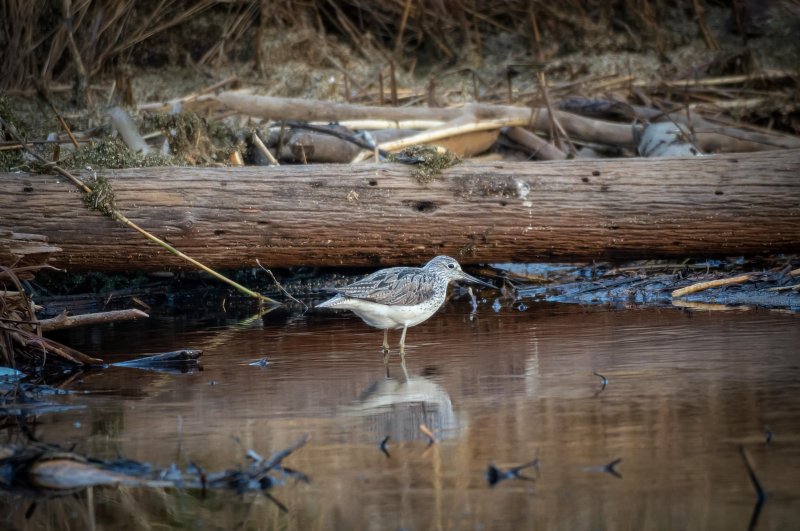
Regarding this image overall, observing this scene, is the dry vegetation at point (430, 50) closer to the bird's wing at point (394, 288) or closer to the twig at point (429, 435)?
the bird's wing at point (394, 288)

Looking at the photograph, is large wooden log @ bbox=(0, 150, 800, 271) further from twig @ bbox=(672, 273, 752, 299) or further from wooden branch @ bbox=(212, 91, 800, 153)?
wooden branch @ bbox=(212, 91, 800, 153)

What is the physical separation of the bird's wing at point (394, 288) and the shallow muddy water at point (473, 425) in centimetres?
39

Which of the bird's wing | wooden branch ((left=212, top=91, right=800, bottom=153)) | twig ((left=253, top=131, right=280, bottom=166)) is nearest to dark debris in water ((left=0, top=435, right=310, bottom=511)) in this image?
the bird's wing

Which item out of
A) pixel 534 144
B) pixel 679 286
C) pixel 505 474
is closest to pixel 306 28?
pixel 534 144

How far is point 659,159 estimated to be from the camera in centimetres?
910

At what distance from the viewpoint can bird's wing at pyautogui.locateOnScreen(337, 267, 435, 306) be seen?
782 cm

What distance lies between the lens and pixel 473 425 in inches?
207

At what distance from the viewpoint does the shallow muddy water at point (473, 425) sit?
4098 mm

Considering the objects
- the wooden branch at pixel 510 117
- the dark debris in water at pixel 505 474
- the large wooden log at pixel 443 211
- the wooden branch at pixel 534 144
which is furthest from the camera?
the wooden branch at pixel 510 117

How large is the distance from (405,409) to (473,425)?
0.56m

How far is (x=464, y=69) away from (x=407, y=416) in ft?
33.4

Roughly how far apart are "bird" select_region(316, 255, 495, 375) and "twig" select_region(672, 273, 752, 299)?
2.25 m

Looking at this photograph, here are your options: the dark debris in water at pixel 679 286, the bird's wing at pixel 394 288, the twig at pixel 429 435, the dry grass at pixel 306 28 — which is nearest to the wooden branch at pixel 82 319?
the bird's wing at pixel 394 288


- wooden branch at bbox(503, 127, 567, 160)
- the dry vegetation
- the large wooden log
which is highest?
the dry vegetation
